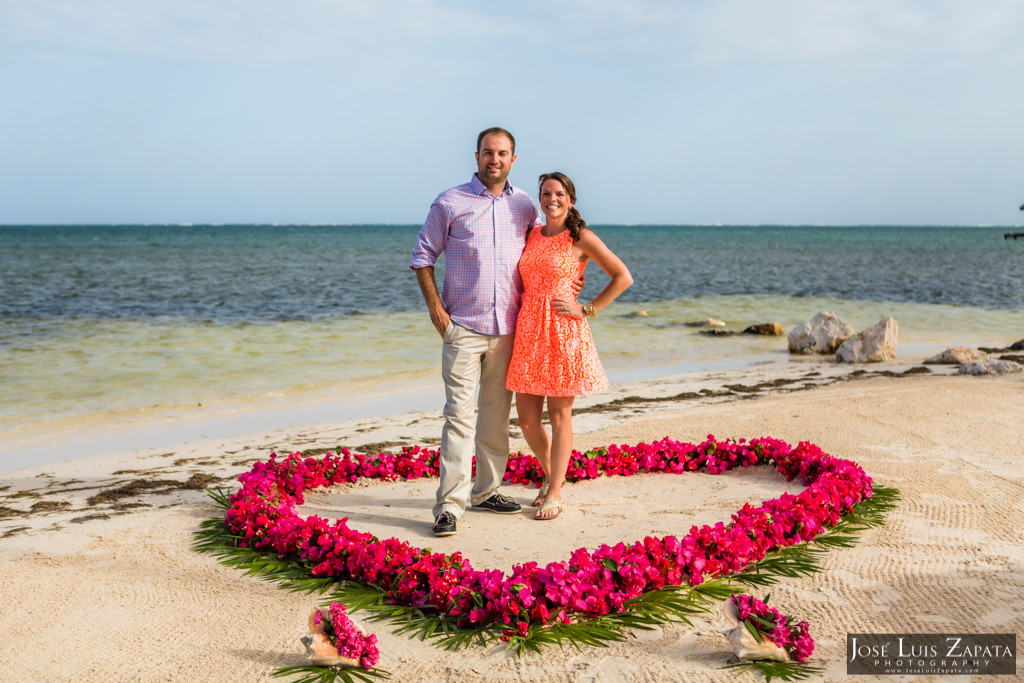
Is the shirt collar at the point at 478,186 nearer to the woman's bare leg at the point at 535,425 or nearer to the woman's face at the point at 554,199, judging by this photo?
the woman's face at the point at 554,199

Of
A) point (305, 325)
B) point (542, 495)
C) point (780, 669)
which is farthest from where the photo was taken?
point (305, 325)

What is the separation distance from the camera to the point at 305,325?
18.2 meters

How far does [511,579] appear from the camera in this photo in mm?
3822

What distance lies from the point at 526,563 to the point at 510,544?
82cm

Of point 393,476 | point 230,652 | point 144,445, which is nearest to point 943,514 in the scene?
point 393,476

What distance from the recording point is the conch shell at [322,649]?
3340 mm

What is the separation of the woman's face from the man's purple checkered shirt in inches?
10.1

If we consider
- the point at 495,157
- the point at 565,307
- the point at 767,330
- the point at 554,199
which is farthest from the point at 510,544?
the point at 767,330

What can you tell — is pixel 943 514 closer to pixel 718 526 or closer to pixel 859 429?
pixel 718 526

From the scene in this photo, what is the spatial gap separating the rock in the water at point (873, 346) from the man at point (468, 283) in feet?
31.0

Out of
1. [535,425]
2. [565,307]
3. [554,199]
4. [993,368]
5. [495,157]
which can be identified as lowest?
[993,368]

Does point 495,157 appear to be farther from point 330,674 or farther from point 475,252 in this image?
point 330,674

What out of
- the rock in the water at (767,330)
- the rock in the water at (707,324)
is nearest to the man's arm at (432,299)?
the rock in the water at (767,330)

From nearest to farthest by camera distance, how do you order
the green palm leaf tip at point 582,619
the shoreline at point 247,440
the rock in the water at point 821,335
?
the green palm leaf tip at point 582,619, the shoreline at point 247,440, the rock in the water at point 821,335
